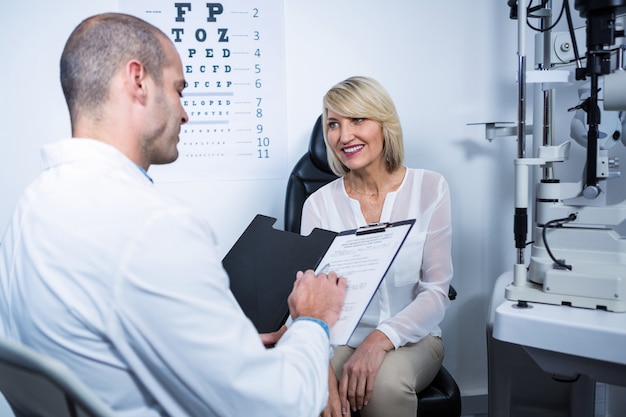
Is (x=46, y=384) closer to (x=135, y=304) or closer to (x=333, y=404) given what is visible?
(x=135, y=304)

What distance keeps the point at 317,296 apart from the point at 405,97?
127 cm

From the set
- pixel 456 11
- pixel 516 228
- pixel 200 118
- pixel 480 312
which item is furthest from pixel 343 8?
pixel 480 312

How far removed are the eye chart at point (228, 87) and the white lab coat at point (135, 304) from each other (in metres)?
1.23

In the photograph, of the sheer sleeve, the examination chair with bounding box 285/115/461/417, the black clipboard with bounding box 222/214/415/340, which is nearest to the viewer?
the black clipboard with bounding box 222/214/415/340

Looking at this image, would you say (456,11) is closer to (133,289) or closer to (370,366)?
(370,366)

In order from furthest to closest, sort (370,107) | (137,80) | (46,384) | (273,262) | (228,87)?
(228,87) → (370,107) → (273,262) → (137,80) → (46,384)


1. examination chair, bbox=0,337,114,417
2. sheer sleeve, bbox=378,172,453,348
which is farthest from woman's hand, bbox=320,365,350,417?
examination chair, bbox=0,337,114,417

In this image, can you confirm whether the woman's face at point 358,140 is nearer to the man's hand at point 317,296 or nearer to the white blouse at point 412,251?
the white blouse at point 412,251

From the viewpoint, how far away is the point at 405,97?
207cm

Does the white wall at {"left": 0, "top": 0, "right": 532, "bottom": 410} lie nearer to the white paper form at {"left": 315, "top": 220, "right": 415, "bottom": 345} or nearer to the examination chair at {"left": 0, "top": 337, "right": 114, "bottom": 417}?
the white paper form at {"left": 315, "top": 220, "right": 415, "bottom": 345}

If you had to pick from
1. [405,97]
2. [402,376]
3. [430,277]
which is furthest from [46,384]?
[405,97]

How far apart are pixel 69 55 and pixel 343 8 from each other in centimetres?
134

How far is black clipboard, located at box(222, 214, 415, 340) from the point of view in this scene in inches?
42.3

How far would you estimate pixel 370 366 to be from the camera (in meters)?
1.27
